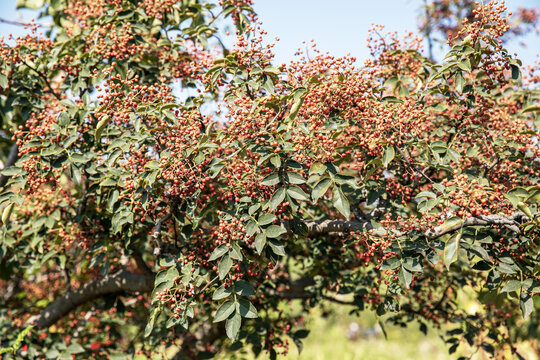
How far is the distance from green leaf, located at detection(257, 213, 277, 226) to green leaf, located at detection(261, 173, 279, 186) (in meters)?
0.16

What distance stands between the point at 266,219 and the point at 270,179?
0.67ft

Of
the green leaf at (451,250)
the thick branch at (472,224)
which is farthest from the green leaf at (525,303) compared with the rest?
the green leaf at (451,250)

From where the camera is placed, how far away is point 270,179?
2365mm

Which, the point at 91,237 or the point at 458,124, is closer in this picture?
the point at 458,124

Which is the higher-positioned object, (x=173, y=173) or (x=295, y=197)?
(x=173, y=173)

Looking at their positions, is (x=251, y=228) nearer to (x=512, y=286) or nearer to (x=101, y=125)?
(x=101, y=125)

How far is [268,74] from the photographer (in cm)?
276

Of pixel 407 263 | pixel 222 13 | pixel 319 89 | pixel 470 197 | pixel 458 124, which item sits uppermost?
pixel 222 13

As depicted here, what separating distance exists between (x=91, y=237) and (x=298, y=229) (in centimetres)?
159

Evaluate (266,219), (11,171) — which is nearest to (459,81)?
(266,219)

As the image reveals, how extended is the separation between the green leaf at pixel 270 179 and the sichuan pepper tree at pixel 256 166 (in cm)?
1

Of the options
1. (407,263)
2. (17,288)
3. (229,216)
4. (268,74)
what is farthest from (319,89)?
(17,288)

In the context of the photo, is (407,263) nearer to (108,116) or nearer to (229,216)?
(229,216)

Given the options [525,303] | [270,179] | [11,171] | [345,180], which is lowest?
[525,303]
